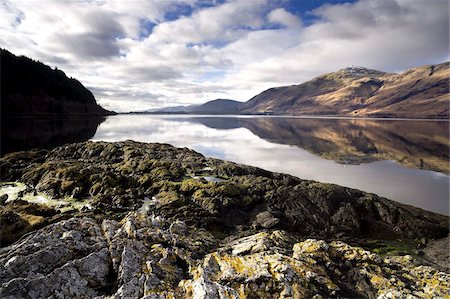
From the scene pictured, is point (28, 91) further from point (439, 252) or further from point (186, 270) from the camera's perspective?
point (439, 252)

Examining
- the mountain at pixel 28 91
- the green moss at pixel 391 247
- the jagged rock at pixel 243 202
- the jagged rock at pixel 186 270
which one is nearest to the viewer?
the jagged rock at pixel 186 270

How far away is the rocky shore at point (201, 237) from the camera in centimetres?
991

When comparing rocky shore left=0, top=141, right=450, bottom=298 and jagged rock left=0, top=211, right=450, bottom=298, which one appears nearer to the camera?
jagged rock left=0, top=211, right=450, bottom=298

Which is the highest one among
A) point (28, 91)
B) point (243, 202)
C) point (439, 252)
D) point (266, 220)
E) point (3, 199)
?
point (28, 91)

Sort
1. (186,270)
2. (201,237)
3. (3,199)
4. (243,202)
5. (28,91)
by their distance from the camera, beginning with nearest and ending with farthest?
(186,270), (201,237), (3,199), (243,202), (28,91)

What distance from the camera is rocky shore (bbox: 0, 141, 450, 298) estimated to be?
32.5ft

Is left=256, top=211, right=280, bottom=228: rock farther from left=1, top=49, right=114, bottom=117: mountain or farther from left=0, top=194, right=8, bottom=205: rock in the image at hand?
left=1, top=49, right=114, bottom=117: mountain

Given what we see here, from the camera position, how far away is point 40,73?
7554 inches

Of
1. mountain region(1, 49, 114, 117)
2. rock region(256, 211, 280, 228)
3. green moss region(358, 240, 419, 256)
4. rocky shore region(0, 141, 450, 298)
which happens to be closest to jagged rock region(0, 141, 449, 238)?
rock region(256, 211, 280, 228)

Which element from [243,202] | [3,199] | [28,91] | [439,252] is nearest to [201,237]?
[243,202]

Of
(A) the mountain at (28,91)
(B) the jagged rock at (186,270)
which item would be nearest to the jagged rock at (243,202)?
(B) the jagged rock at (186,270)

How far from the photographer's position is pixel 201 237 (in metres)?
14.4

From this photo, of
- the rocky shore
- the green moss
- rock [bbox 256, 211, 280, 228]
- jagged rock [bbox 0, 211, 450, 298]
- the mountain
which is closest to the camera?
jagged rock [bbox 0, 211, 450, 298]

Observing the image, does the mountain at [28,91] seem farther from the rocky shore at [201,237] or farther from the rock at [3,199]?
the rock at [3,199]
